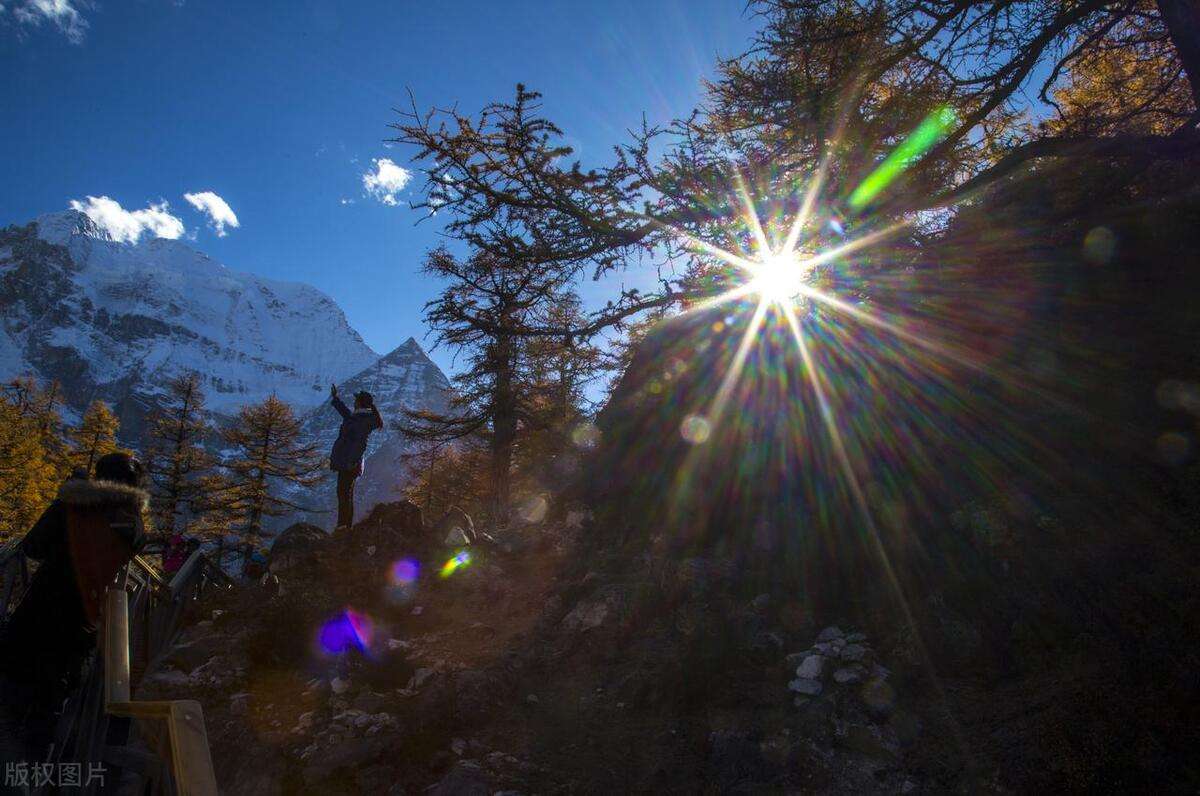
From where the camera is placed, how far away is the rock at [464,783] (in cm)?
444

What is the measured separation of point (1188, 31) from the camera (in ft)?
16.8

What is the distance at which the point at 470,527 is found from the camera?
9.99 metres

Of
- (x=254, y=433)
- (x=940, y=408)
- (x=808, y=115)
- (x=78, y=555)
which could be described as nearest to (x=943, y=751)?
(x=940, y=408)

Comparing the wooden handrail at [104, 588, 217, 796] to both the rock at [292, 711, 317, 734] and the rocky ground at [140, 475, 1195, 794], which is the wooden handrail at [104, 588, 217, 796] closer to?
the rocky ground at [140, 475, 1195, 794]

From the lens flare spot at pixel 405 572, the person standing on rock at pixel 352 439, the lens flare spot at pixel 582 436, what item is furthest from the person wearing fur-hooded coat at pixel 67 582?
the lens flare spot at pixel 582 436

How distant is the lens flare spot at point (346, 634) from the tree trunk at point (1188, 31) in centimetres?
973

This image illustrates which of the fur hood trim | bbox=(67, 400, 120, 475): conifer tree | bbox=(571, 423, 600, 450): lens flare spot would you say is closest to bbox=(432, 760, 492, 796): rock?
the fur hood trim

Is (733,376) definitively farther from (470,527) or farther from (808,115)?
(470,527)

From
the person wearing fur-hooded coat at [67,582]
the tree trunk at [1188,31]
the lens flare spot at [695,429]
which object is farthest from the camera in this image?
the lens flare spot at [695,429]

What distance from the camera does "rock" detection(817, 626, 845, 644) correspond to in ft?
15.8

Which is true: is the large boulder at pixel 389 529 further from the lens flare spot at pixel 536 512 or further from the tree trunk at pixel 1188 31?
the tree trunk at pixel 1188 31

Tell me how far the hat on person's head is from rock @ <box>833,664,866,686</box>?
204 inches

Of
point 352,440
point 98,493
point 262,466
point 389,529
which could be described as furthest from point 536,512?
point 262,466

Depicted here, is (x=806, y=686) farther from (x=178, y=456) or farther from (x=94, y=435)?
(x=94, y=435)
